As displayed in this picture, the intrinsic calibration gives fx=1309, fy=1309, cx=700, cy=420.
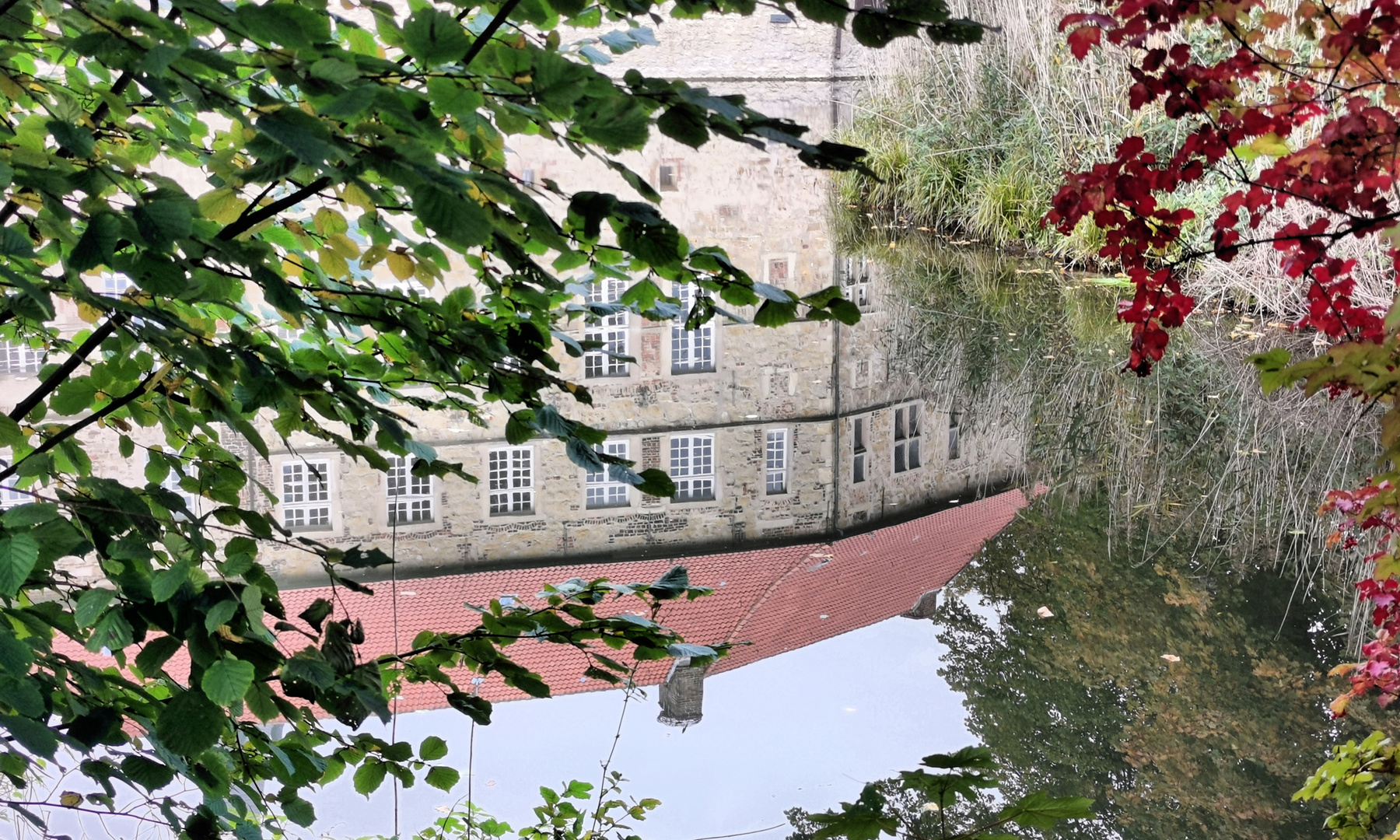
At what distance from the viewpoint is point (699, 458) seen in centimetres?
1103

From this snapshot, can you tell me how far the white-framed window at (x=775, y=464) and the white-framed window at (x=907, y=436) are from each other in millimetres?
1038

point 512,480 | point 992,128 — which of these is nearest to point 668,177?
point 992,128

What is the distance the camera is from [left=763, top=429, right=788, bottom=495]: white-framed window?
10.4 metres

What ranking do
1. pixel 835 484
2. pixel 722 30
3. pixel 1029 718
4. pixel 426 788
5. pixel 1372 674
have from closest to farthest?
pixel 1372 674, pixel 426 788, pixel 1029 718, pixel 835 484, pixel 722 30

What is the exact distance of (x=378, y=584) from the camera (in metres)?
10.5

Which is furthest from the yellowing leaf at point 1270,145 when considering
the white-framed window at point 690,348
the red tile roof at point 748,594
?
the white-framed window at point 690,348

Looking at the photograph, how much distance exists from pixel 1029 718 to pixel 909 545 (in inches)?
115

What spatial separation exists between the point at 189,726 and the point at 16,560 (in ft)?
0.78

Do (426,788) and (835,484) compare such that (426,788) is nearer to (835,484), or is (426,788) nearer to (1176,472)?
(1176,472)

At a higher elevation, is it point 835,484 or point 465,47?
point 465,47

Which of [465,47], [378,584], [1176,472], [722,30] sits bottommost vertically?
[378,584]

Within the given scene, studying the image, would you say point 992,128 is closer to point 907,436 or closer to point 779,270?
point 779,270

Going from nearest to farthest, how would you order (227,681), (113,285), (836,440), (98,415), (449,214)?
(449,214) → (227,681) → (98,415) → (113,285) → (836,440)

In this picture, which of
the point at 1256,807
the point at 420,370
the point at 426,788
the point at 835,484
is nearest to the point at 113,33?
the point at 420,370
